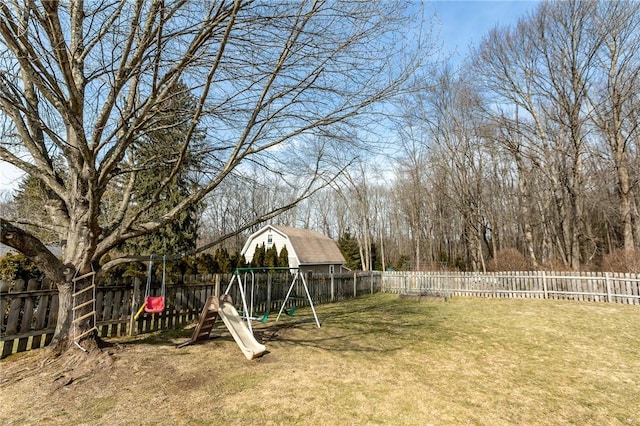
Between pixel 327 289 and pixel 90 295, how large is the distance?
9.21 metres

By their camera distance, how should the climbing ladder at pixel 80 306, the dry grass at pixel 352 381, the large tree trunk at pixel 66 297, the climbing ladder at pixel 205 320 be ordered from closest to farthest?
the dry grass at pixel 352 381 < the large tree trunk at pixel 66 297 < the climbing ladder at pixel 80 306 < the climbing ladder at pixel 205 320

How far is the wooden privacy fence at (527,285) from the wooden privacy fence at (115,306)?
7.44 metres

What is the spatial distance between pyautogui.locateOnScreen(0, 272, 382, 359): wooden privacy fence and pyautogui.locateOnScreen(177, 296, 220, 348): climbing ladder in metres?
1.56

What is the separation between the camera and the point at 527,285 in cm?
1348

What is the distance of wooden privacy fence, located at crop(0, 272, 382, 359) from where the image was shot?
194 inches

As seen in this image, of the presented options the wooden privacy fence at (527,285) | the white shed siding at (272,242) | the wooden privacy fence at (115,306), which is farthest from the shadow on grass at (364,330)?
the white shed siding at (272,242)

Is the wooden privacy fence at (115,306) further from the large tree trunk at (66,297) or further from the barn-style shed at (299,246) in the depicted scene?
the barn-style shed at (299,246)

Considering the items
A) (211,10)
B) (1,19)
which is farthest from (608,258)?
(1,19)

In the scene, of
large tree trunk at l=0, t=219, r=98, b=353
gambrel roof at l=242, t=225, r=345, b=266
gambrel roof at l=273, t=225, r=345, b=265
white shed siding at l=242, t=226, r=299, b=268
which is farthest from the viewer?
gambrel roof at l=273, t=225, r=345, b=265

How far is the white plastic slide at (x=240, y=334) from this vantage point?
202 inches

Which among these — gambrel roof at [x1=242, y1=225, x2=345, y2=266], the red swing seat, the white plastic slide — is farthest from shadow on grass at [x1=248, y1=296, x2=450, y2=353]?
gambrel roof at [x1=242, y1=225, x2=345, y2=266]

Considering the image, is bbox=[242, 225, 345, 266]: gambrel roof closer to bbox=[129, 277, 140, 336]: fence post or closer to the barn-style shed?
the barn-style shed

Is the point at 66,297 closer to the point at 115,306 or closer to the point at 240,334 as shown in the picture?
the point at 115,306

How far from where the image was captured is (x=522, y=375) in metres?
4.56
